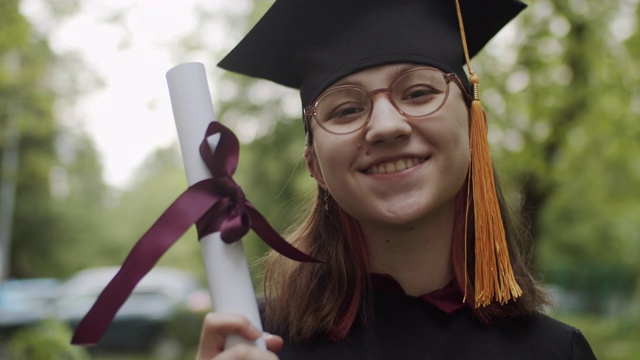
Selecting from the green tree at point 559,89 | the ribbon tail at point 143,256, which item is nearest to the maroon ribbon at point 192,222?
the ribbon tail at point 143,256

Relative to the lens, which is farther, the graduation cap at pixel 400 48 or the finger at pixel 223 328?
the graduation cap at pixel 400 48

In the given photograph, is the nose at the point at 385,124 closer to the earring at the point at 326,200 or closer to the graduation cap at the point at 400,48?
the graduation cap at the point at 400,48

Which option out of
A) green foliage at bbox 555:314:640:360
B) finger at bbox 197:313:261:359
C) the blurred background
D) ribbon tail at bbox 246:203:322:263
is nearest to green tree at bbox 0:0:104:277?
the blurred background

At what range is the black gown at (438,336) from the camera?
2.01 meters

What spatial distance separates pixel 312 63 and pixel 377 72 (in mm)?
229

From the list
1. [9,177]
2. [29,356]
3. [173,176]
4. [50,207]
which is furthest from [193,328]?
[173,176]

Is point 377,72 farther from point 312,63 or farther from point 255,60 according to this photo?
point 255,60

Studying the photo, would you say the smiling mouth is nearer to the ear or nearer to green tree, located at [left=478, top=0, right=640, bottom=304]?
the ear

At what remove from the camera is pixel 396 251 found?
6.82ft

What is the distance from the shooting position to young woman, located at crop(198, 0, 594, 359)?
6.16 ft

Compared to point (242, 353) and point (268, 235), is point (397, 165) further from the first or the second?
point (242, 353)

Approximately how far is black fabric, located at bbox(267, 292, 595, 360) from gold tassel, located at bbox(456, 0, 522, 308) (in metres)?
0.09

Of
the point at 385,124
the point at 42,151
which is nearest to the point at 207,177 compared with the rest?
the point at 385,124

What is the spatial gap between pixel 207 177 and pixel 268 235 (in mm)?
194
